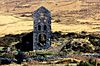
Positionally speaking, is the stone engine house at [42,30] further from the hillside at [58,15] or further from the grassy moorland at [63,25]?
the hillside at [58,15]

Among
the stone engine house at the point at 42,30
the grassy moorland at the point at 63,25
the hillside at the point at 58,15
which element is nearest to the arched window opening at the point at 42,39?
the stone engine house at the point at 42,30

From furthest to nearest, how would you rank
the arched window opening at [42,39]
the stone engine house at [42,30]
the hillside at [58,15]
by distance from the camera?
1. the hillside at [58,15]
2. the arched window opening at [42,39]
3. the stone engine house at [42,30]

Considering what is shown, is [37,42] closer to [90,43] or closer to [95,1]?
[90,43]

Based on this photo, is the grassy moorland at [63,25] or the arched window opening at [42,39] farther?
the arched window opening at [42,39]

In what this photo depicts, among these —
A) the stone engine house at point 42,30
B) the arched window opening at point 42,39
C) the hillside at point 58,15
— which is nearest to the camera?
the stone engine house at point 42,30

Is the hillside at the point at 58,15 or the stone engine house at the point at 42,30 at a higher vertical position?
the stone engine house at the point at 42,30

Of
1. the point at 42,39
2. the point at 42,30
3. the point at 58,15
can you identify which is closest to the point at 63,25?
the point at 58,15

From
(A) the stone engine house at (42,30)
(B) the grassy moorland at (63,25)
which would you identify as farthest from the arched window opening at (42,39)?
(B) the grassy moorland at (63,25)

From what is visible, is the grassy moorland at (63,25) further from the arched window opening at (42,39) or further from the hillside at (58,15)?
the arched window opening at (42,39)

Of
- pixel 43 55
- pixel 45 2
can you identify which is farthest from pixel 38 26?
pixel 45 2
